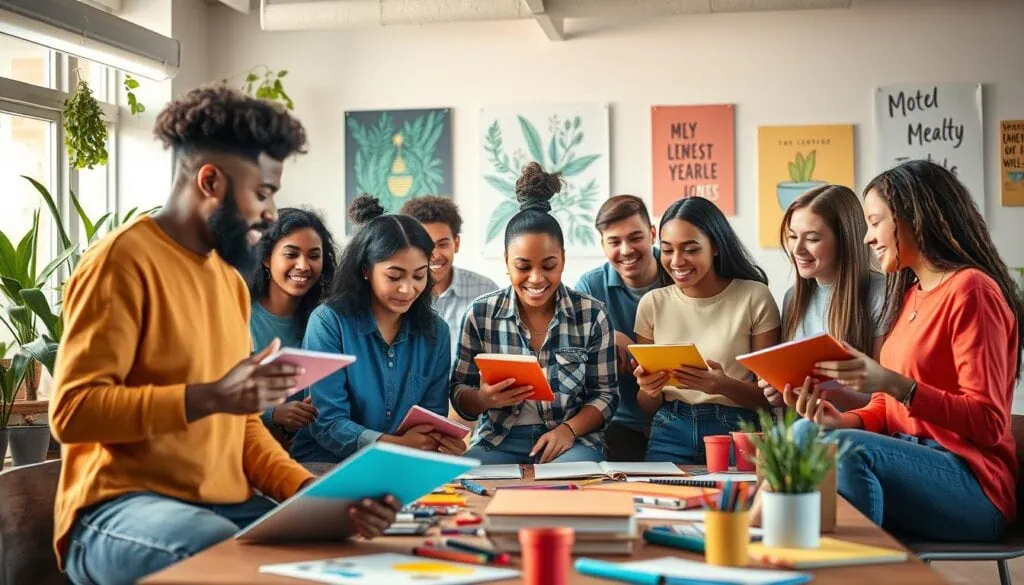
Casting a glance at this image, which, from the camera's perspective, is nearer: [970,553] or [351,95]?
[970,553]

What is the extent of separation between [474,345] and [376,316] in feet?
1.08

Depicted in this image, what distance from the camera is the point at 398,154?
6.32m

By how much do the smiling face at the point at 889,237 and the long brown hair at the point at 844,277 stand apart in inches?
14.8

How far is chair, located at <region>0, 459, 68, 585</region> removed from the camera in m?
1.96

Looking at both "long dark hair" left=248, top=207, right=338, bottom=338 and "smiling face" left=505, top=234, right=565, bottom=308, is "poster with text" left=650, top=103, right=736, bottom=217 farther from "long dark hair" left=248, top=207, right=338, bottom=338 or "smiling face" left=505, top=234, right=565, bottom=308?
"long dark hair" left=248, top=207, right=338, bottom=338

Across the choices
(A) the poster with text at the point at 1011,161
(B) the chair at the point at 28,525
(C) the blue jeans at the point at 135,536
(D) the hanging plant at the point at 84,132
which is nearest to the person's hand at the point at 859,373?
(C) the blue jeans at the point at 135,536

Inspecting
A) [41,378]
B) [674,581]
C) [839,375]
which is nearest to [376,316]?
[839,375]

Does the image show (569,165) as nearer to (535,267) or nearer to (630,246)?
(630,246)

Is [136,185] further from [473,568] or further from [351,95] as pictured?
[473,568]

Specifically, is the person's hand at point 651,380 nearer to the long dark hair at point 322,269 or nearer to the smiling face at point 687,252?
the smiling face at point 687,252

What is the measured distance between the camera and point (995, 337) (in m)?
2.42

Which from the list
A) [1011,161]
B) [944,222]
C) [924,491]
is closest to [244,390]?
[924,491]

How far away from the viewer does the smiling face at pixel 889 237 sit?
8.59ft

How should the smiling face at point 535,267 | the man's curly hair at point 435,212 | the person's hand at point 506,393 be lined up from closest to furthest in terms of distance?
the person's hand at point 506,393 → the smiling face at point 535,267 → the man's curly hair at point 435,212
